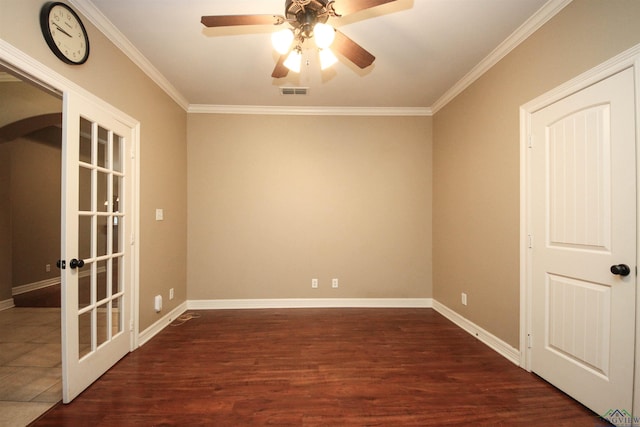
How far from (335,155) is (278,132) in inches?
34.3

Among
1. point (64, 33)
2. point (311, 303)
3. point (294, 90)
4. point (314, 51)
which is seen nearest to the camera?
point (64, 33)

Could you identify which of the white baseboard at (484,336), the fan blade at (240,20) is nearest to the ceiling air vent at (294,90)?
the fan blade at (240,20)

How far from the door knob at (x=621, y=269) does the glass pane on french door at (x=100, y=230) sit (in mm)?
3469

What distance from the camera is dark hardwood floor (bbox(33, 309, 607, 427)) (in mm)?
1632

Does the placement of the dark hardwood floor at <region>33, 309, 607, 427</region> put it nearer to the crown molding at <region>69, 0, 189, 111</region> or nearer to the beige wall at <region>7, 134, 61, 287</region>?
the crown molding at <region>69, 0, 189, 111</region>

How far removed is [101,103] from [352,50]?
2015 mm

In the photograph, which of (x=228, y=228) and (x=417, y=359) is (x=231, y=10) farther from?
(x=417, y=359)

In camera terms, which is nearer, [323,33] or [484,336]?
[323,33]

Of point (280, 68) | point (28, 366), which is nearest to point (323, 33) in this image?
point (280, 68)

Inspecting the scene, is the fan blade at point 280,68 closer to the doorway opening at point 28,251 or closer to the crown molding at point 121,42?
the crown molding at point 121,42

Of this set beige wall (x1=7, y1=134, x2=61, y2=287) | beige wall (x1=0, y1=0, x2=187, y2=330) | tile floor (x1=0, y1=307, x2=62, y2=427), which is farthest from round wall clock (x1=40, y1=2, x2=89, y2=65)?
beige wall (x1=7, y1=134, x2=61, y2=287)

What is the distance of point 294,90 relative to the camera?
10.3 ft

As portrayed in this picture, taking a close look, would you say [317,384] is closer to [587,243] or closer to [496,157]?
[587,243]

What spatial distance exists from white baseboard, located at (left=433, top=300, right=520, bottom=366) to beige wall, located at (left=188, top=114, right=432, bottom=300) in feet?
1.54
